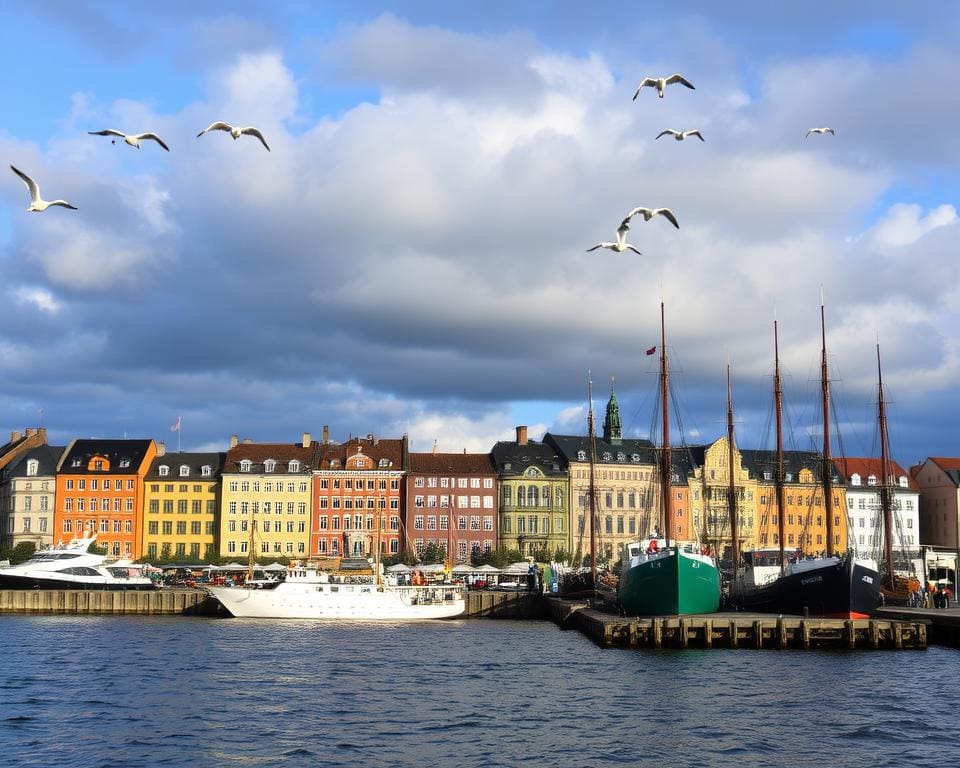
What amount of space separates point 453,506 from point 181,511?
2881cm

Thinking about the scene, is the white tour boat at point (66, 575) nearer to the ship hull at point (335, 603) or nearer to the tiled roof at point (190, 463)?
the ship hull at point (335, 603)

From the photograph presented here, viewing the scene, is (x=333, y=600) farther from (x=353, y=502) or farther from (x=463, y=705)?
(x=463, y=705)

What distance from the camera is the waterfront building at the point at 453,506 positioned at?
127 m

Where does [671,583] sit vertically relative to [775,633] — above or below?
above

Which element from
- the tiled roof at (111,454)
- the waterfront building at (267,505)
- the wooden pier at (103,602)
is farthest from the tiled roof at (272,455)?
the wooden pier at (103,602)

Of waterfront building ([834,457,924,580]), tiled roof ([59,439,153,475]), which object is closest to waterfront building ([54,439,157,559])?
tiled roof ([59,439,153,475])

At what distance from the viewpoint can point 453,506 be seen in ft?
420

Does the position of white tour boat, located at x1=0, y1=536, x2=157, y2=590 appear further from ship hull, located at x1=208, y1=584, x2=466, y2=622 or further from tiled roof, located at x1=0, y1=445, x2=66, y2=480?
tiled roof, located at x1=0, y1=445, x2=66, y2=480

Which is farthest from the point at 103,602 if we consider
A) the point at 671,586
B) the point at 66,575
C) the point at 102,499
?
the point at 671,586

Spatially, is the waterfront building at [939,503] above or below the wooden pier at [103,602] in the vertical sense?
above

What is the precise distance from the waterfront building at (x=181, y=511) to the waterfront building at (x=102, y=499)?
1228 mm

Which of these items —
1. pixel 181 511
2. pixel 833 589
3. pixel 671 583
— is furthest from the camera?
pixel 181 511

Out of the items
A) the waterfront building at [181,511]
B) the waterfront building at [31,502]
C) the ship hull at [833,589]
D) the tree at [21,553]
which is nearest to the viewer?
the ship hull at [833,589]

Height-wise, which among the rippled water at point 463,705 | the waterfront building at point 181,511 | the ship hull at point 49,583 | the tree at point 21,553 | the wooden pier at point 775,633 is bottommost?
the rippled water at point 463,705
